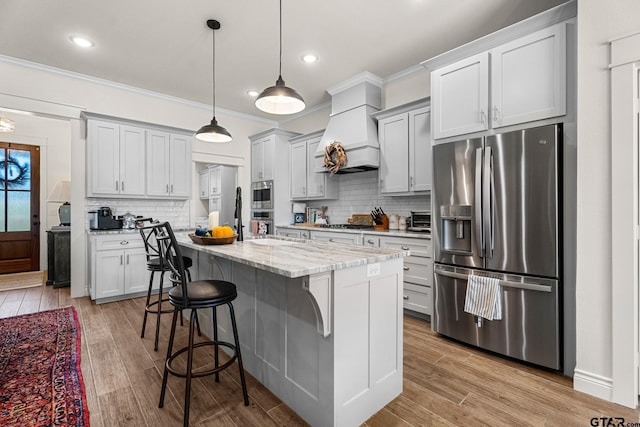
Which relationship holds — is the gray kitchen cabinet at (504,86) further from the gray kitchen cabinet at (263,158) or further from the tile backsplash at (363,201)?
the gray kitchen cabinet at (263,158)

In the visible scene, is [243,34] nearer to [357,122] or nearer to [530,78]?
[357,122]

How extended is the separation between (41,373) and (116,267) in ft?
6.68

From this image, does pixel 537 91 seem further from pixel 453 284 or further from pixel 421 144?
pixel 453 284

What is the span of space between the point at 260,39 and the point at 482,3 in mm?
2140

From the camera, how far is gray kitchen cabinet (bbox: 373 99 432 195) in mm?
3549

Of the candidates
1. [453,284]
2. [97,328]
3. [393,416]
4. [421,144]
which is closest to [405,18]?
[421,144]

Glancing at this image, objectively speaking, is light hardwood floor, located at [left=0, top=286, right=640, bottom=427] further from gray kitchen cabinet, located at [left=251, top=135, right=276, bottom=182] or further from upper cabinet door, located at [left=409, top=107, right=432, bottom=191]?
gray kitchen cabinet, located at [left=251, top=135, right=276, bottom=182]

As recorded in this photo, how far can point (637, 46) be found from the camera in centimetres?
181

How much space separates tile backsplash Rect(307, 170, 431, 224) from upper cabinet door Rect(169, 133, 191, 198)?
2.15 m

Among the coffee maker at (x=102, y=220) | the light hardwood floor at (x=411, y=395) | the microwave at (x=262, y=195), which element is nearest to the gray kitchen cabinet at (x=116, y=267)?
the coffee maker at (x=102, y=220)

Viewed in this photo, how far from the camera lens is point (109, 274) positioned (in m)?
4.02

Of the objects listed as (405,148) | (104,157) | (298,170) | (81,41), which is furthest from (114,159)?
(405,148)

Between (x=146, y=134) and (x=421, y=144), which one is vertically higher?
(x=146, y=134)

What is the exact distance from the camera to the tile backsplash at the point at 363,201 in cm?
409
